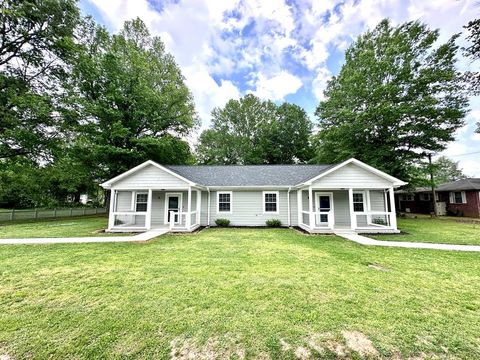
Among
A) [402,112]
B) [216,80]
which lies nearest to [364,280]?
[402,112]

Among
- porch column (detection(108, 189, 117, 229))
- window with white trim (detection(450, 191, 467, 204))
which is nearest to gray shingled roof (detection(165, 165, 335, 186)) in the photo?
porch column (detection(108, 189, 117, 229))

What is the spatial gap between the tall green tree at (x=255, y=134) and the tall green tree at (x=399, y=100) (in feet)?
36.1

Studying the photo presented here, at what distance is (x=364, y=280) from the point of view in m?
4.71

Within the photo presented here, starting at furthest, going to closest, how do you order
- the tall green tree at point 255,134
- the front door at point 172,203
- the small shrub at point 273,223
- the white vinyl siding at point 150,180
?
1. the tall green tree at point 255,134
2. the front door at point 172,203
3. the small shrub at point 273,223
4. the white vinyl siding at point 150,180

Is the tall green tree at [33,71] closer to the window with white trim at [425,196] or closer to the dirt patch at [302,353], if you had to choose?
the dirt patch at [302,353]

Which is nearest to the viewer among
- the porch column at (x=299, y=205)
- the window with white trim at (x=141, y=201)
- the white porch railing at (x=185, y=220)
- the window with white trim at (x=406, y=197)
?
the white porch railing at (x=185, y=220)

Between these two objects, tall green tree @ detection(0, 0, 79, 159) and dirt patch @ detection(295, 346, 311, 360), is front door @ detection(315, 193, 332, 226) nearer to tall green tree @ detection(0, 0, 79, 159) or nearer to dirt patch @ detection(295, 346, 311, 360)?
dirt patch @ detection(295, 346, 311, 360)

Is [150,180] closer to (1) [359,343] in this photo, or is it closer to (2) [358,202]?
(1) [359,343]

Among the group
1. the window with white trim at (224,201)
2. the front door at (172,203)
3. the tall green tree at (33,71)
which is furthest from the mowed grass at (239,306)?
the tall green tree at (33,71)

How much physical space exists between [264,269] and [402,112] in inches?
732

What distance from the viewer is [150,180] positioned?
12.0 m

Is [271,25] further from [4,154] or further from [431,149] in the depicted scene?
[4,154]

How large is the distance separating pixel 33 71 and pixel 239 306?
22.2 m

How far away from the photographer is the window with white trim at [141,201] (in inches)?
543
